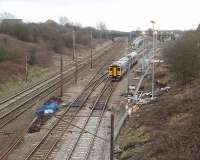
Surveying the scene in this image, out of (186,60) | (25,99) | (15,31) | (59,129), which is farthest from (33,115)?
(15,31)

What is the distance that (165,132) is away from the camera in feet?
82.7

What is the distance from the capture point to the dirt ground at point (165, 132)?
21.5m

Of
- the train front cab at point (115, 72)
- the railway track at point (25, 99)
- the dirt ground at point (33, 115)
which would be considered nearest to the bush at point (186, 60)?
the dirt ground at point (33, 115)

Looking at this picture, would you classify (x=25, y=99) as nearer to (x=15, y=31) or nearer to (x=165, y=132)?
(x=165, y=132)

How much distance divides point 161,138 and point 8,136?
11601mm

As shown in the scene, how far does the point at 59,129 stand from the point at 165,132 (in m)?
9.82

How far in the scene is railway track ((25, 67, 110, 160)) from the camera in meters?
27.3

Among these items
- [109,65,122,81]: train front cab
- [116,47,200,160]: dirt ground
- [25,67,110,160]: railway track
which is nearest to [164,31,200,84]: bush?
[116,47,200,160]: dirt ground

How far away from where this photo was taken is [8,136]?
102ft

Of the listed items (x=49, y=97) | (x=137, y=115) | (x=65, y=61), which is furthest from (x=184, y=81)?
(x=65, y=61)

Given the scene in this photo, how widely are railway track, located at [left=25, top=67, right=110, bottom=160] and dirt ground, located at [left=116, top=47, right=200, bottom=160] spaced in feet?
13.6

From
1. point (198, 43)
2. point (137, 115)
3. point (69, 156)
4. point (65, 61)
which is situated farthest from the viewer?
point (65, 61)

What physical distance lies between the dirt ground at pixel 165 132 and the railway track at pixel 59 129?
416 centimetres

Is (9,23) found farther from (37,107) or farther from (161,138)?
(161,138)
